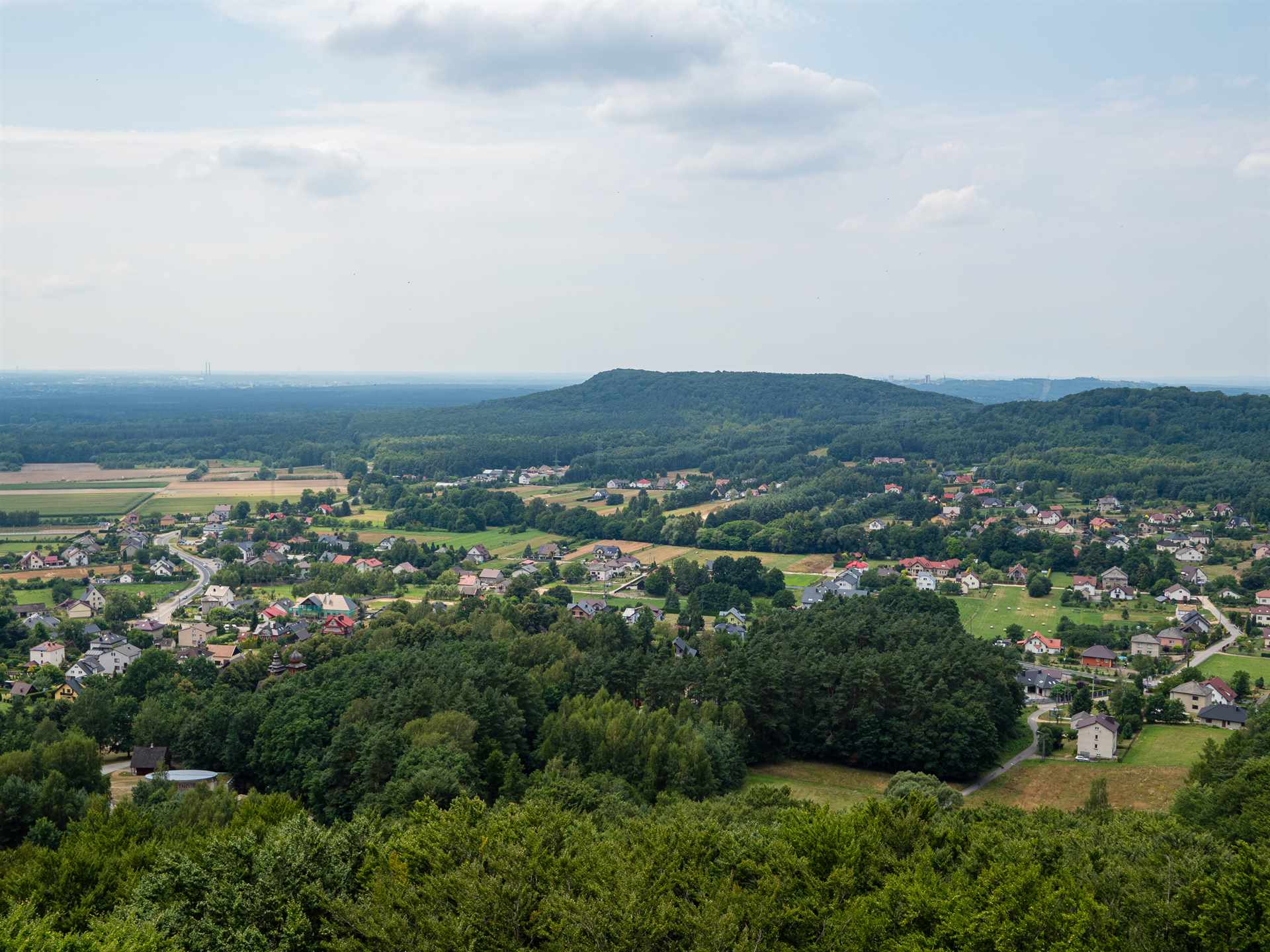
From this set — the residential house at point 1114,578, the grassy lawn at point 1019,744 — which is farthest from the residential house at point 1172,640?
the grassy lawn at point 1019,744

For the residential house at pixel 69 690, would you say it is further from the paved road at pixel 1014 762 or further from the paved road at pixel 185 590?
the paved road at pixel 1014 762

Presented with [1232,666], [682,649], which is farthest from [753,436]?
[682,649]

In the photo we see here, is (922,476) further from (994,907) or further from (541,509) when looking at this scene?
(994,907)

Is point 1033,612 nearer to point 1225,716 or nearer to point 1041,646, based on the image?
point 1041,646

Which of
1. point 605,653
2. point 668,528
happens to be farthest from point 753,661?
point 668,528

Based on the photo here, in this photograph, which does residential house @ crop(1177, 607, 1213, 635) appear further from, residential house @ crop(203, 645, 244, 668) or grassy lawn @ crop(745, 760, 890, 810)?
residential house @ crop(203, 645, 244, 668)

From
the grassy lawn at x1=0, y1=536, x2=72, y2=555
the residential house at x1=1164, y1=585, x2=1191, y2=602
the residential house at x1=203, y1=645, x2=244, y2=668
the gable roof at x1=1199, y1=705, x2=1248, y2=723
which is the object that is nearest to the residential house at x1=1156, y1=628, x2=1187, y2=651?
the residential house at x1=1164, y1=585, x2=1191, y2=602
